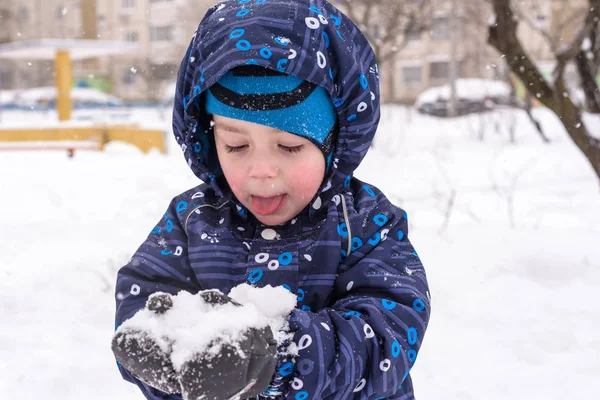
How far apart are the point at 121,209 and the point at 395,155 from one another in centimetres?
624

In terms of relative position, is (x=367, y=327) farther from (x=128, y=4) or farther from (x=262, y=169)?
(x=128, y=4)

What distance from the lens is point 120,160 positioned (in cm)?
835

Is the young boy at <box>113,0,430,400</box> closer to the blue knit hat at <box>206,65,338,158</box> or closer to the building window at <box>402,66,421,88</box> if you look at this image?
the blue knit hat at <box>206,65,338,158</box>

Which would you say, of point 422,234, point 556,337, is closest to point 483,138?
point 422,234

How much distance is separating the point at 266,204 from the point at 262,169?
99 millimetres

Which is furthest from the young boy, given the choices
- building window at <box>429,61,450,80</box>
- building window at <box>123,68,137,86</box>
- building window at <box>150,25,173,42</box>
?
building window at <box>123,68,137,86</box>

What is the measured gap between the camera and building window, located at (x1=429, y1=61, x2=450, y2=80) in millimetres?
34969

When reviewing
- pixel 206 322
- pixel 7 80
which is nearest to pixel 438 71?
pixel 7 80

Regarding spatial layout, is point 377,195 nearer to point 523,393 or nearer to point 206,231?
point 206,231

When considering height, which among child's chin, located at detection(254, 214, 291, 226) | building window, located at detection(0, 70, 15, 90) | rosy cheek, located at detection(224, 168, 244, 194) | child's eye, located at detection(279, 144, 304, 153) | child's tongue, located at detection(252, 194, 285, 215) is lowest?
building window, located at detection(0, 70, 15, 90)

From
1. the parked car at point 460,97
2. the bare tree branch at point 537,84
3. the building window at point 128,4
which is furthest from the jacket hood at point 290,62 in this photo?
the building window at point 128,4

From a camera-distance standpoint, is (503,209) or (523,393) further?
(503,209)

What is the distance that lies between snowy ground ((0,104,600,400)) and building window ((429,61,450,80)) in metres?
29.2

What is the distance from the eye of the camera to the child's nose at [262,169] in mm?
1339
